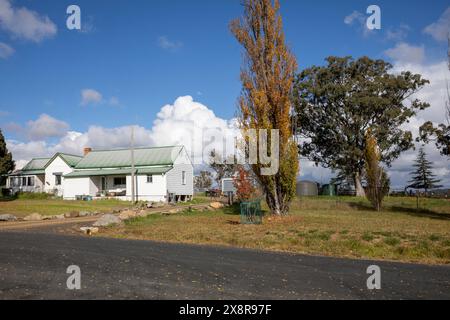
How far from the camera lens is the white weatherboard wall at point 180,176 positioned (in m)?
38.5

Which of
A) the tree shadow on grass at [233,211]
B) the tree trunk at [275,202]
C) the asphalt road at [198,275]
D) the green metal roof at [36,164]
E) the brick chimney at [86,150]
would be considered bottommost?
the tree shadow on grass at [233,211]

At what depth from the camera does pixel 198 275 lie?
771 cm

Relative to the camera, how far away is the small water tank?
49.7 metres

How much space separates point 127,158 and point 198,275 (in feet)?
116

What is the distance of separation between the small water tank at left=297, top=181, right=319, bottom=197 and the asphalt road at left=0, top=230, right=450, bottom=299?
3932cm

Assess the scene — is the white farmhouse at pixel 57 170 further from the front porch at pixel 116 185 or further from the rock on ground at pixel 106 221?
the rock on ground at pixel 106 221

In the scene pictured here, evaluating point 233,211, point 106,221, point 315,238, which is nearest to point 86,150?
point 233,211

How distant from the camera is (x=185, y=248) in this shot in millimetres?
11898

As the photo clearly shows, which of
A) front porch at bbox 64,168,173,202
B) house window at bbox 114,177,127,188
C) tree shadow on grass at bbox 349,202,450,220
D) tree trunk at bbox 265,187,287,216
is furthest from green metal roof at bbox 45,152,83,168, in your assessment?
tree shadow on grass at bbox 349,202,450,220

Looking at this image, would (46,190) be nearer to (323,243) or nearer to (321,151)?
(321,151)

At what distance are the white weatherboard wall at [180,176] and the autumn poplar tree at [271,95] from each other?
19812 millimetres

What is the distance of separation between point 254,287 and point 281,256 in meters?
4.03

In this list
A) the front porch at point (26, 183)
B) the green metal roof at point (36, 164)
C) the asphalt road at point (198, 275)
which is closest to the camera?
the asphalt road at point (198, 275)

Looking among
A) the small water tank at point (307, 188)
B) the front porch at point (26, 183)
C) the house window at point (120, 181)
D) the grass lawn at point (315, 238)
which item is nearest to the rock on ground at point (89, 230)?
the grass lawn at point (315, 238)
